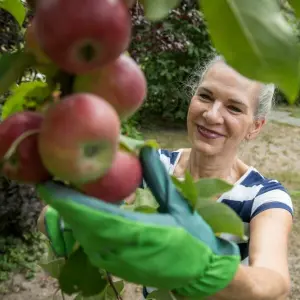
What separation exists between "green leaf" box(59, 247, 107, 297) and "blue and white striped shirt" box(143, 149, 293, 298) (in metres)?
0.95

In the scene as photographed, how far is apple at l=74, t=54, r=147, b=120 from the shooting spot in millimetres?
534

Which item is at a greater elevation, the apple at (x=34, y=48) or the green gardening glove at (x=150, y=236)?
the apple at (x=34, y=48)

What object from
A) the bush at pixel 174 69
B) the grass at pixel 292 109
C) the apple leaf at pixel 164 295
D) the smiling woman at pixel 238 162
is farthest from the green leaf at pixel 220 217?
the grass at pixel 292 109

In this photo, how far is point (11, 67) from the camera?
1.98ft

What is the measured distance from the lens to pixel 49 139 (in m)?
0.50

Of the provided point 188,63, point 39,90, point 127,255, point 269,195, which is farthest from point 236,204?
point 188,63

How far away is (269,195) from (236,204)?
0.12 m

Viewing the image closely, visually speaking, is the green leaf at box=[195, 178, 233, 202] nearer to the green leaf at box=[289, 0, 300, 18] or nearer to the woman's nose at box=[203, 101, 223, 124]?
the green leaf at box=[289, 0, 300, 18]

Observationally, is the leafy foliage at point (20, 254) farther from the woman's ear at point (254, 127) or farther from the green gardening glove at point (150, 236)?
the green gardening glove at point (150, 236)

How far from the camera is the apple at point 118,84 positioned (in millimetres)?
534

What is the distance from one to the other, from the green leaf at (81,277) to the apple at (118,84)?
241mm

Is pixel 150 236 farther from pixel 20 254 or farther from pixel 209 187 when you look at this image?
pixel 20 254

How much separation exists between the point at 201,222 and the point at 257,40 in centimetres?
33

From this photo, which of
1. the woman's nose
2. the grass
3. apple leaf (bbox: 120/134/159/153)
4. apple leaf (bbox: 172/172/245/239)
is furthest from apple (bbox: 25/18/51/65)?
the grass
